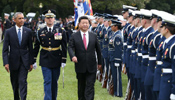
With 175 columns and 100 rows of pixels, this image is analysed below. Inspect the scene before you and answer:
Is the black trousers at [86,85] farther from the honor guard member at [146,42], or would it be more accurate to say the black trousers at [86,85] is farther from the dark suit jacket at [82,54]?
the honor guard member at [146,42]

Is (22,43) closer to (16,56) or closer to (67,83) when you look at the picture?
(16,56)

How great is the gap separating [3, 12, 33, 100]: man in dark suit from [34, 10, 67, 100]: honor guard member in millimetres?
303

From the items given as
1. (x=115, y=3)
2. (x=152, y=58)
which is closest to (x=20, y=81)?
(x=152, y=58)

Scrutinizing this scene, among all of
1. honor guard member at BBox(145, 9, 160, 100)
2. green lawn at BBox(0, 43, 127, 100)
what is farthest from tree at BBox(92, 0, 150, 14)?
honor guard member at BBox(145, 9, 160, 100)

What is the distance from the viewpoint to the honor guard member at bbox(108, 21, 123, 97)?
32.7 feet

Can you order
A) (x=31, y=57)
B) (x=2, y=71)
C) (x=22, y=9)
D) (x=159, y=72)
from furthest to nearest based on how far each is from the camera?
(x=22, y=9), (x=2, y=71), (x=31, y=57), (x=159, y=72)

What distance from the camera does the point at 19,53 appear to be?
8.47m

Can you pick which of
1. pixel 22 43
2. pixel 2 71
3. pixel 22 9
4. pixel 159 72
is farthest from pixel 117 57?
pixel 22 9

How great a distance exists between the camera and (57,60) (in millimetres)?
8531

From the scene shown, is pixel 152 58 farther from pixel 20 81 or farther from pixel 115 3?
pixel 115 3

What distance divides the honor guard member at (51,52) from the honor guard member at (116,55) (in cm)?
188

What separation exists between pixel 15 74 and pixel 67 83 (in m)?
3.81

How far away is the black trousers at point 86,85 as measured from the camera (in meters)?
8.11

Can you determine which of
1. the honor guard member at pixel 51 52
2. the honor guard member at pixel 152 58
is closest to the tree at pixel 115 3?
the honor guard member at pixel 51 52
